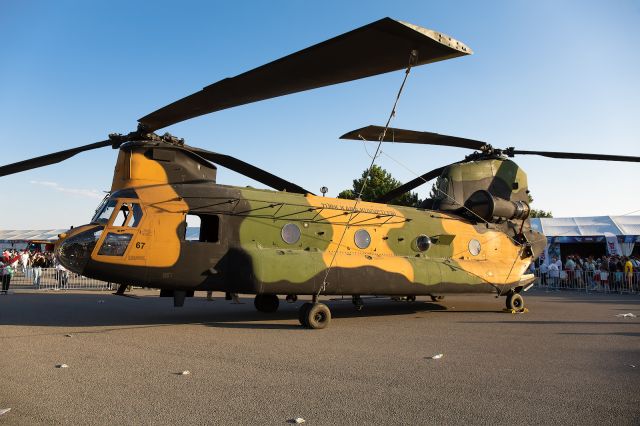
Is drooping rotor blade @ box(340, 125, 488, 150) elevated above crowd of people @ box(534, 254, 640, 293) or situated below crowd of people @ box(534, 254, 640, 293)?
above

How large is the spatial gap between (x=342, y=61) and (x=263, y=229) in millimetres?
5143

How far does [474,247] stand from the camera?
1394 centimetres

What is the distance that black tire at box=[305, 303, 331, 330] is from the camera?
1002 centimetres

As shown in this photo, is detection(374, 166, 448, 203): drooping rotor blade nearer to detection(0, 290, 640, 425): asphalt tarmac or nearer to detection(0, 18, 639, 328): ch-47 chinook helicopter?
detection(0, 18, 639, 328): ch-47 chinook helicopter

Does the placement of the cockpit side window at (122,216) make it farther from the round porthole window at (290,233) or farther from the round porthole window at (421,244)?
the round porthole window at (421,244)

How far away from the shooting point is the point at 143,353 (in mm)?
7371

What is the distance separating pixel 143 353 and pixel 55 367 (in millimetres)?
1264

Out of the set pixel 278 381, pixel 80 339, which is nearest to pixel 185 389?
pixel 278 381

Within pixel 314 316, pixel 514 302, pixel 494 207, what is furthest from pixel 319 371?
pixel 494 207

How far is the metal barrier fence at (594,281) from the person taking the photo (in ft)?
74.1

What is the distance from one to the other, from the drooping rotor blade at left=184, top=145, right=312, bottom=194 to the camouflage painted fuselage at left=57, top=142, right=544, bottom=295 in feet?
0.89

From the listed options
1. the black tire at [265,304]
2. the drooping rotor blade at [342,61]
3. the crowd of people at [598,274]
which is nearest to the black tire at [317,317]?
the black tire at [265,304]

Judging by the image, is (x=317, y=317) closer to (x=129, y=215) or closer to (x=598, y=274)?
(x=129, y=215)

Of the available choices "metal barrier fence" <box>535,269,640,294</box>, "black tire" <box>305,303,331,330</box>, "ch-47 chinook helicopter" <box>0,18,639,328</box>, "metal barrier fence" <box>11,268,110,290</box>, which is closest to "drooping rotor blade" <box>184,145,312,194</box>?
"ch-47 chinook helicopter" <box>0,18,639,328</box>
